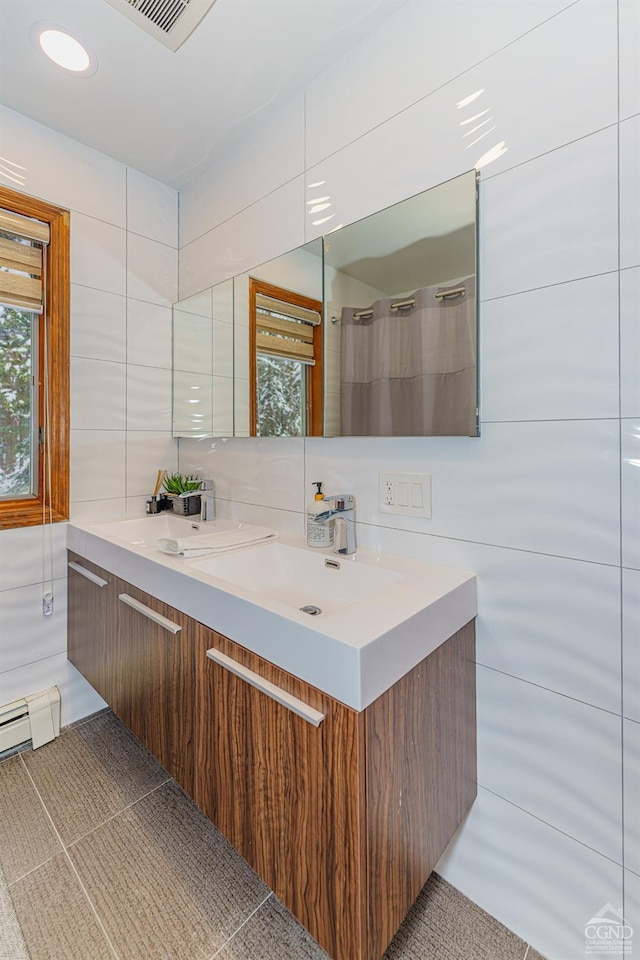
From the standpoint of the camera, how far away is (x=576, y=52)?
0.91 m

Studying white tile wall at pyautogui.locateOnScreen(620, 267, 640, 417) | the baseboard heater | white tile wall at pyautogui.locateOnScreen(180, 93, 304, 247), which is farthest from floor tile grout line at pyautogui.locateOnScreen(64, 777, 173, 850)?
white tile wall at pyautogui.locateOnScreen(180, 93, 304, 247)

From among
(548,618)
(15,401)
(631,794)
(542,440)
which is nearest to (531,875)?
(631,794)

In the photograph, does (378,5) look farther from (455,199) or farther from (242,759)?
(242,759)

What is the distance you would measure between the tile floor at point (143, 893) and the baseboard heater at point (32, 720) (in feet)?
0.42

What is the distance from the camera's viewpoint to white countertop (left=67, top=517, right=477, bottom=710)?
0.74m

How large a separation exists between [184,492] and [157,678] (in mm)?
874

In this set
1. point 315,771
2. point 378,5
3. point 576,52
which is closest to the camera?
point 315,771

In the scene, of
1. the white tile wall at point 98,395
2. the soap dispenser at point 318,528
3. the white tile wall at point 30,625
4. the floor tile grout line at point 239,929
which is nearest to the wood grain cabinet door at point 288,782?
the floor tile grout line at point 239,929

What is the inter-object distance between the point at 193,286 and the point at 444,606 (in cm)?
182

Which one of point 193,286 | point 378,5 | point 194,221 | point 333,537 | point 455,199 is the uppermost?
point 378,5

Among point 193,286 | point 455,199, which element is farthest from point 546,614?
point 193,286

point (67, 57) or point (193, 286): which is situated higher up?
point (67, 57)

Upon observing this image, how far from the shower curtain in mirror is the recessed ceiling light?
3.83 feet

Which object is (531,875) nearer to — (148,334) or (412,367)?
(412,367)
